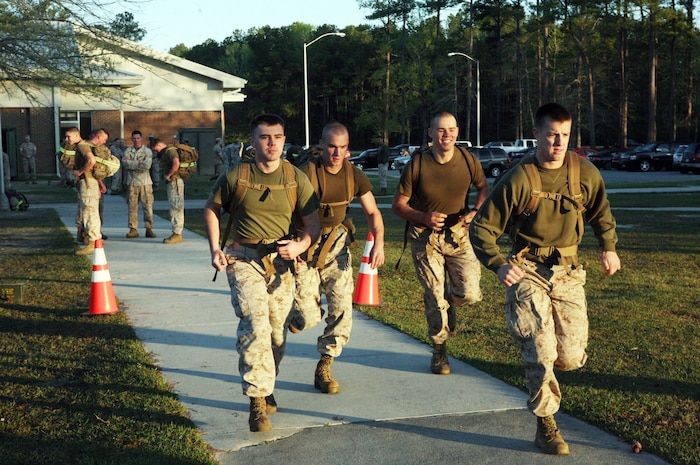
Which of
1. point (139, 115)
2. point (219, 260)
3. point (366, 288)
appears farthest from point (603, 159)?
point (219, 260)

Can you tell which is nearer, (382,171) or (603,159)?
(382,171)

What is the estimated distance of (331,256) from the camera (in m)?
6.39

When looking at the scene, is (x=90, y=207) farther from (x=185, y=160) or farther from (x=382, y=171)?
(x=382, y=171)

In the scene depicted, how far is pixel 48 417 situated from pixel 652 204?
68.8ft

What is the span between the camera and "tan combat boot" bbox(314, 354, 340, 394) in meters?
6.20

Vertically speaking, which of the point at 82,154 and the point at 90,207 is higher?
the point at 82,154

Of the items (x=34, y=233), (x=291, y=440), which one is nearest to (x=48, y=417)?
(x=291, y=440)

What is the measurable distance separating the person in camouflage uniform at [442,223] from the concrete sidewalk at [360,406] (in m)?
0.43

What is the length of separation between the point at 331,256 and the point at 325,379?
2.83 feet

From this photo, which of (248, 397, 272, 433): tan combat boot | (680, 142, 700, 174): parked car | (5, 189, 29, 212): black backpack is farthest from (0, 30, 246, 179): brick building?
(248, 397, 272, 433): tan combat boot

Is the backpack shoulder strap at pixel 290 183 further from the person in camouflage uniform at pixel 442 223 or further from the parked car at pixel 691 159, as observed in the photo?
the parked car at pixel 691 159

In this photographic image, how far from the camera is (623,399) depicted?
592 centimetres

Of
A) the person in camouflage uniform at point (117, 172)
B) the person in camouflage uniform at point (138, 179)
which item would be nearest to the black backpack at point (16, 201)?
the person in camouflage uniform at point (117, 172)

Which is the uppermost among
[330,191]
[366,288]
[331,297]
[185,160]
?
[185,160]
